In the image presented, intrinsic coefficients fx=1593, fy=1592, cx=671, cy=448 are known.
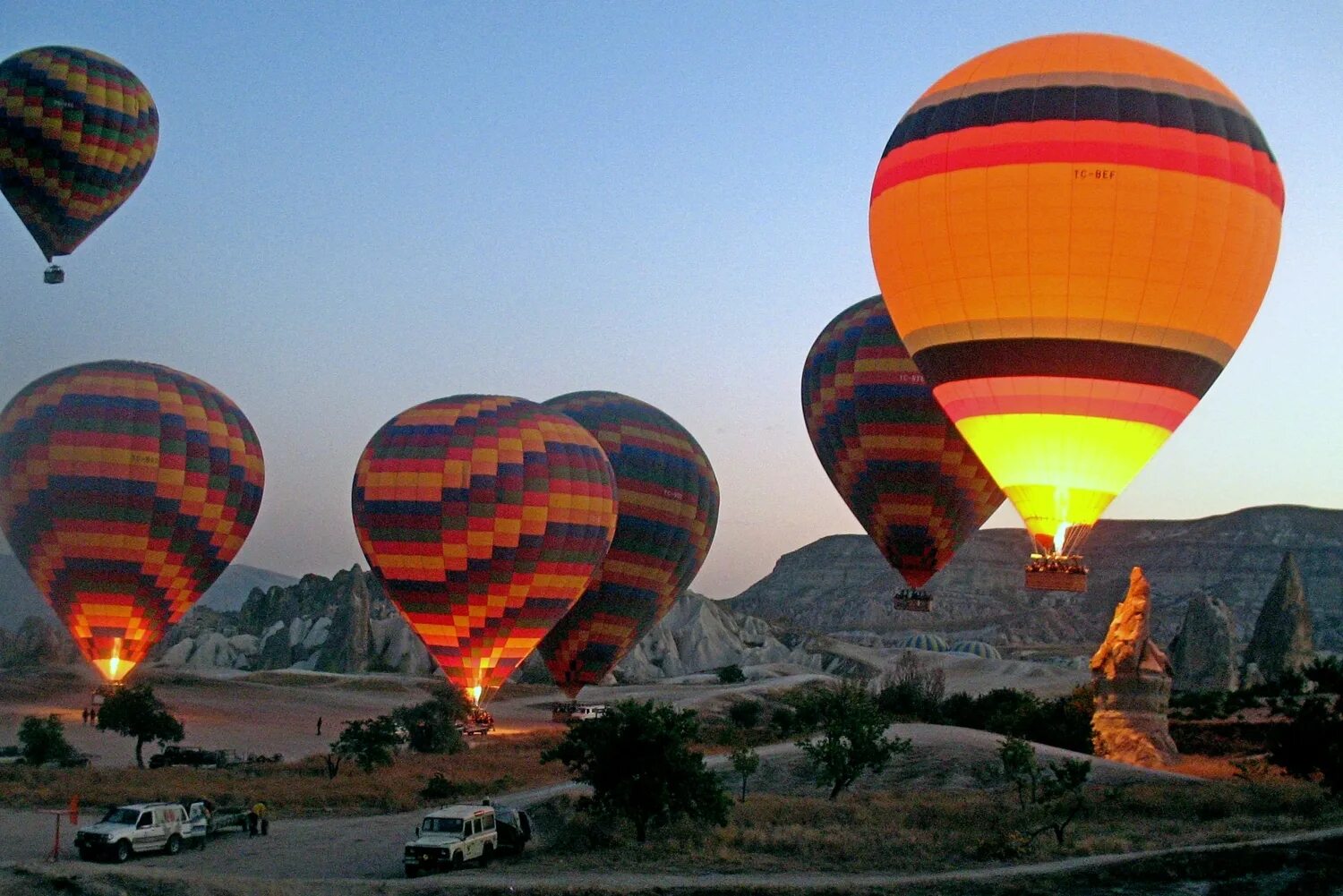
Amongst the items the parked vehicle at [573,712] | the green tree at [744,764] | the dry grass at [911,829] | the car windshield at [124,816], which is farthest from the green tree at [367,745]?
the parked vehicle at [573,712]

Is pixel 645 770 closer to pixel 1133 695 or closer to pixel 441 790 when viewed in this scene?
pixel 441 790

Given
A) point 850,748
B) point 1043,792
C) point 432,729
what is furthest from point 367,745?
point 1043,792

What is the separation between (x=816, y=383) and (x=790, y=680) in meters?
46.1

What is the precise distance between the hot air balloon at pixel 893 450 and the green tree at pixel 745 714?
1905 cm

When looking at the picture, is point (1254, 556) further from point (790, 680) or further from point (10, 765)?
point (10, 765)

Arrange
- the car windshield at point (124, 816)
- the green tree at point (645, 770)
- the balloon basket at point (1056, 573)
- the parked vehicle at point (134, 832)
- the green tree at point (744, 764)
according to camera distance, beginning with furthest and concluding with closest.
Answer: the green tree at point (744, 764)
the balloon basket at point (1056, 573)
the green tree at point (645, 770)
the car windshield at point (124, 816)
the parked vehicle at point (134, 832)

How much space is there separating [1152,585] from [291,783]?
5924 inches

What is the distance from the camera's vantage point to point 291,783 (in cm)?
3694

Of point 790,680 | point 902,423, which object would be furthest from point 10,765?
point 790,680

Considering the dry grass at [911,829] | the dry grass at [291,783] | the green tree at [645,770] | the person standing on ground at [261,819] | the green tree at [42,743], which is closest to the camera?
the dry grass at [911,829]

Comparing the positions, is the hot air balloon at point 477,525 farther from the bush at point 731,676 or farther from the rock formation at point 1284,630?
the bush at point 731,676

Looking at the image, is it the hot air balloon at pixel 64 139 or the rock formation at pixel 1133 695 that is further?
the hot air balloon at pixel 64 139

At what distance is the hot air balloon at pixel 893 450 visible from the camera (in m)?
43.8

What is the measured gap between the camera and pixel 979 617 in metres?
175
